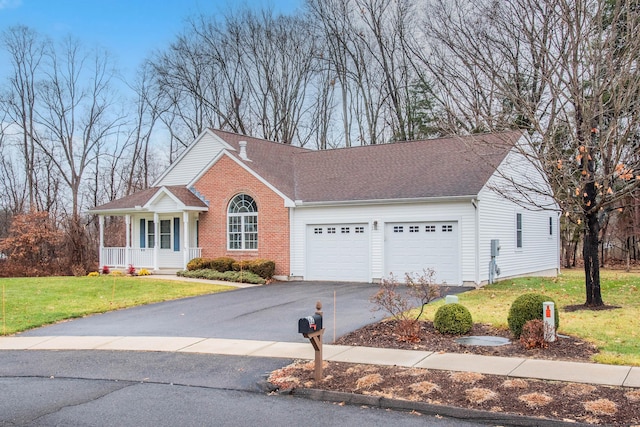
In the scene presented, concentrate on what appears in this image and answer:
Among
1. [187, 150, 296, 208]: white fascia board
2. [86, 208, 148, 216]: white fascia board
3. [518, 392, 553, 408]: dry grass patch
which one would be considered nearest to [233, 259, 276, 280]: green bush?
[187, 150, 296, 208]: white fascia board

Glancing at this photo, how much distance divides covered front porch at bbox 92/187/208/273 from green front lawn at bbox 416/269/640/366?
12462mm

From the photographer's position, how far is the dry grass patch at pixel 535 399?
6.65m

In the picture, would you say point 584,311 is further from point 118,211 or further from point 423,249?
point 118,211

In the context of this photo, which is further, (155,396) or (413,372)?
(413,372)

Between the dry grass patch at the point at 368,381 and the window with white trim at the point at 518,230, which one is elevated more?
the window with white trim at the point at 518,230

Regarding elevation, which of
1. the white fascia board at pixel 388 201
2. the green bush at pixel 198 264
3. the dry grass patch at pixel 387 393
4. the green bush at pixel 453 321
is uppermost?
the white fascia board at pixel 388 201

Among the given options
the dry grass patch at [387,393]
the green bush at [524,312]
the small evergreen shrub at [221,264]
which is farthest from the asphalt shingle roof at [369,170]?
the dry grass patch at [387,393]

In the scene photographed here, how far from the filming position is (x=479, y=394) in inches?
277

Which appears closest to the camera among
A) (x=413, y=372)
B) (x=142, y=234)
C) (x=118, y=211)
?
(x=413, y=372)

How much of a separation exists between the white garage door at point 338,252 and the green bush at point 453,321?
35.5 ft

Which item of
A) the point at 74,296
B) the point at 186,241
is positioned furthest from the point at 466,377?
the point at 186,241

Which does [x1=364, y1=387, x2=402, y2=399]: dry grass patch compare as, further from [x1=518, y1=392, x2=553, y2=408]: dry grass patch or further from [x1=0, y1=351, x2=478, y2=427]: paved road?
[x1=518, y1=392, x2=553, y2=408]: dry grass patch

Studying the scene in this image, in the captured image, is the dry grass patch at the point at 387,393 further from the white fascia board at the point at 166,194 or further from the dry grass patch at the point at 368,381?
the white fascia board at the point at 166,194

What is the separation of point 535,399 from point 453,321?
152 inches
